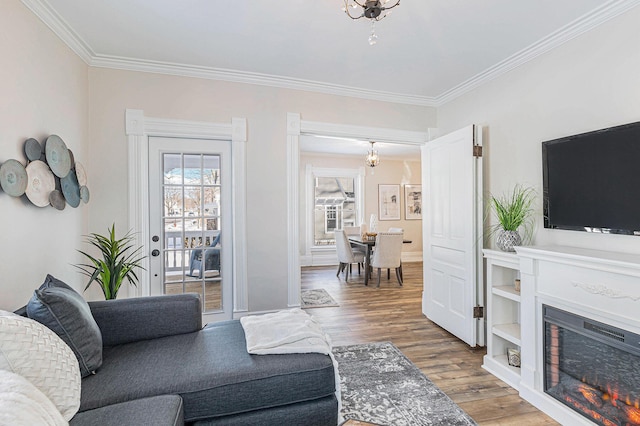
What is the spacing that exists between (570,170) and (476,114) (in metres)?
1.29

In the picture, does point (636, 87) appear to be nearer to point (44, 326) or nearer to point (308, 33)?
point (308, 33)

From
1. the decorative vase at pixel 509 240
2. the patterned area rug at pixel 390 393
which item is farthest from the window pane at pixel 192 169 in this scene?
the decorative vase at pixel 509 240

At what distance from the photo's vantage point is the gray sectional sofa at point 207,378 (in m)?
1.43

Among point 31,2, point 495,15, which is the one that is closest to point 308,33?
point 495,15

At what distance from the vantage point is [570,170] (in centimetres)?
228

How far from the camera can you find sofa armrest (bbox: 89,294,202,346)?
6.22ft

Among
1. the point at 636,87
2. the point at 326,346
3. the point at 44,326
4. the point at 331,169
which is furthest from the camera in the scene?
the point at 331,169

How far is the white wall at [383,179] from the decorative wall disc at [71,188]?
16.1ft

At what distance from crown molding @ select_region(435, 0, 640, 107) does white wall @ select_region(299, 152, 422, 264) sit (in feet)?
13.4

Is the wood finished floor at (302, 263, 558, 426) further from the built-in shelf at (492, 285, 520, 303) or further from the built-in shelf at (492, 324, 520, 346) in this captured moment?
the built-in shelf at (492, 285, 520, 303)

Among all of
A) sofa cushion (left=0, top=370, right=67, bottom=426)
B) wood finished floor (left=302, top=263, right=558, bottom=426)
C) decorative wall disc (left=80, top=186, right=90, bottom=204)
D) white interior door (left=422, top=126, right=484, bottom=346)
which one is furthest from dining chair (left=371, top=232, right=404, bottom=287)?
sofa cushion (left=0, top=370, right=67, bottom=426)

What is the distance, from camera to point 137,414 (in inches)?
47.6

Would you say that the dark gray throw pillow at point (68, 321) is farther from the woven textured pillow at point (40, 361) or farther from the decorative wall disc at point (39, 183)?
the decorative wall disc at point (39, 183)

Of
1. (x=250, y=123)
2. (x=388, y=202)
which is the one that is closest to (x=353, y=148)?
(x=388, y=202)
